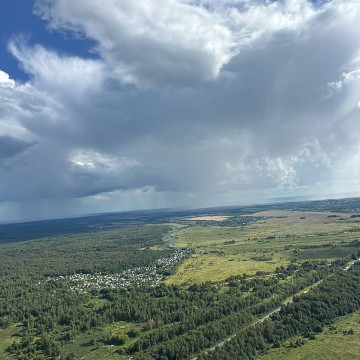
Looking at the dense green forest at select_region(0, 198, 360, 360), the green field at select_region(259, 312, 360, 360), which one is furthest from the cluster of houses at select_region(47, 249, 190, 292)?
the green field at select_region(259, 312, 360, 360)

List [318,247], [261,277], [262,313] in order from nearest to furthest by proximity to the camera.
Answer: [262,313] < [261,277] < [318,247]

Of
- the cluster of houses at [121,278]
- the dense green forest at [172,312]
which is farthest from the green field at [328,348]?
the cluster of houses at [121,278]

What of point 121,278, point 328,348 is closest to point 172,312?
point 328,348

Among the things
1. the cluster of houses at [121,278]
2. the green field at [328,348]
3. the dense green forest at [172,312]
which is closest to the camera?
the green field at [328,348]

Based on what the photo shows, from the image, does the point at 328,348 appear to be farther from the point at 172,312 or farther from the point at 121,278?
the point at 121,278

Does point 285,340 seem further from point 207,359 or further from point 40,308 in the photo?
point 40,308

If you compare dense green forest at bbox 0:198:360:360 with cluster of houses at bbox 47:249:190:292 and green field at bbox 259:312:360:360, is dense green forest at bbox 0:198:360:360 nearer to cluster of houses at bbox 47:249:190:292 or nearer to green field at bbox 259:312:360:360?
cluster of houses at bbox 47:249:190:292

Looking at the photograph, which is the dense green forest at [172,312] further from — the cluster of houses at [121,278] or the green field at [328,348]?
the green field at [328,348]

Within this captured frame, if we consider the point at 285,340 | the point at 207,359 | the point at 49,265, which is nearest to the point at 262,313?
the point at 285,340
